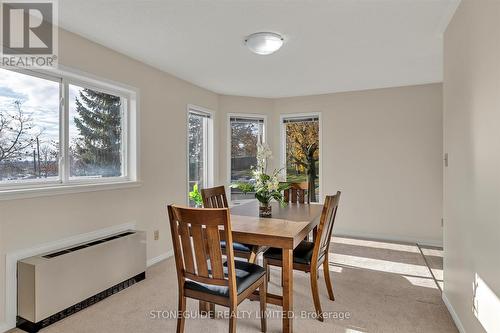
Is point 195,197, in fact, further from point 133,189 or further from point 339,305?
point 339,305

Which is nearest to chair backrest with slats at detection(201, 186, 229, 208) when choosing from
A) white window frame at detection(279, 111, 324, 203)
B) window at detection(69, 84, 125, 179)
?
window at detection(69, 84, 125, 179)

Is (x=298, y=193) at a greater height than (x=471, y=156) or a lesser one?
lesser

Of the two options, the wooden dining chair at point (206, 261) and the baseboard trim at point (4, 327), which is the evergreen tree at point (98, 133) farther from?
the wooden dining chair at point (206, 261)

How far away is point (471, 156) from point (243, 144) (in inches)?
147

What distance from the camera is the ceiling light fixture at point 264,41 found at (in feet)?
8.34

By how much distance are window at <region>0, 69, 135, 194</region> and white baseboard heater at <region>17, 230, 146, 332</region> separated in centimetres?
62

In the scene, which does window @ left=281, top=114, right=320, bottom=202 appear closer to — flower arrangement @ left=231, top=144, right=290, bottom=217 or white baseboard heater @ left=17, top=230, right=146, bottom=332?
flower arrangement @ left=231, top=144, right=290, bottom=217

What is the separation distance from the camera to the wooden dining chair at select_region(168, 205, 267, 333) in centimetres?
168

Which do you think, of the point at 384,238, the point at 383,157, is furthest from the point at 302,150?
the point at 384,238

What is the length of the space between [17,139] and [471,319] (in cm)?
362

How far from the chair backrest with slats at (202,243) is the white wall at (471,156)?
144 cm

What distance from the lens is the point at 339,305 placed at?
2508mm

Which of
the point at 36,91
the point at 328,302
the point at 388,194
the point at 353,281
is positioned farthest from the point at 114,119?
the point at 388,194

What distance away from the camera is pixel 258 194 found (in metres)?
2.56
